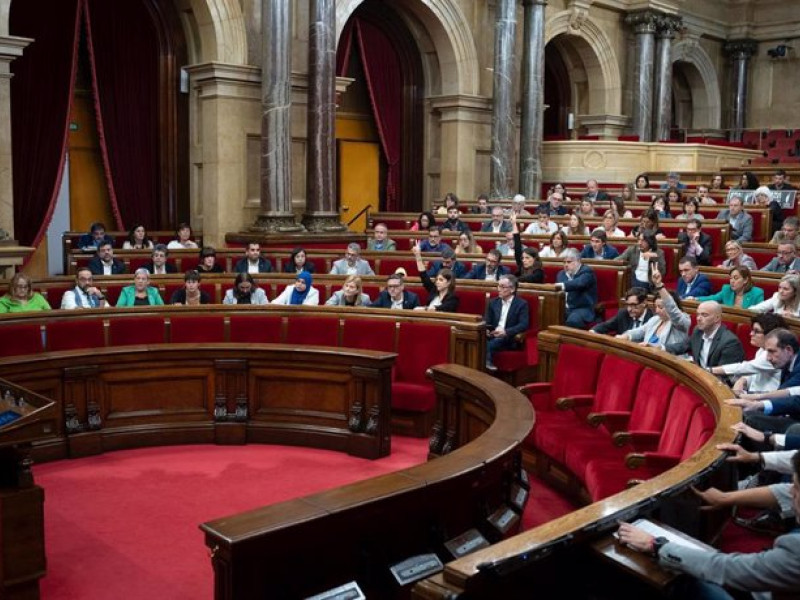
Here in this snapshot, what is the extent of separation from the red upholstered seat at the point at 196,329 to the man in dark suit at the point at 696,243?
15.0ft

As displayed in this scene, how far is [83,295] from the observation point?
6887 millimetres

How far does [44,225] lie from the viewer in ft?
33.4

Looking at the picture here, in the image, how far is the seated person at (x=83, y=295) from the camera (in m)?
6.80

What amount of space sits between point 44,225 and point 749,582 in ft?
31.5

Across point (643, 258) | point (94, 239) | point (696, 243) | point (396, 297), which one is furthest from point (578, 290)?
point (94, 239)

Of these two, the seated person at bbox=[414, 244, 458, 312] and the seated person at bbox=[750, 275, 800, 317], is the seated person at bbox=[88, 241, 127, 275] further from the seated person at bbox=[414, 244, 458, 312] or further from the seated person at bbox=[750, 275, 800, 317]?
the seated person at bbox=[750, 275, 800, 317]

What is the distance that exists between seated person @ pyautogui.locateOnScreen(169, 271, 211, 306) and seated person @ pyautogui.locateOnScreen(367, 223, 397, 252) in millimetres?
2537

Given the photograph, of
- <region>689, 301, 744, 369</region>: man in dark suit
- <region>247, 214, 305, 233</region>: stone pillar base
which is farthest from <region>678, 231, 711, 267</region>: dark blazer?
<region>247, 214, 305, 233</region>: stone pillar base

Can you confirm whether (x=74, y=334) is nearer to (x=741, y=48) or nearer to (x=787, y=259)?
(x=787, y=259)

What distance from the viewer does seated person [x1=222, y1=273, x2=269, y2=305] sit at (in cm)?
685

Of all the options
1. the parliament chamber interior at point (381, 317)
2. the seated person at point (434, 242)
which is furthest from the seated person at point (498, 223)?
the seated person at point (434, 242)

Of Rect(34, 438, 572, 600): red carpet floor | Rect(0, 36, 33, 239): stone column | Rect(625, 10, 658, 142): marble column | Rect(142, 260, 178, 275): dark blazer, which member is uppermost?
Rect(625, 10, 658, 142): marble column

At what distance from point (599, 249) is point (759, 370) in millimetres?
3815

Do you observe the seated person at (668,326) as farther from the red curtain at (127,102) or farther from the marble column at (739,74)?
the marble column at (739,74)
